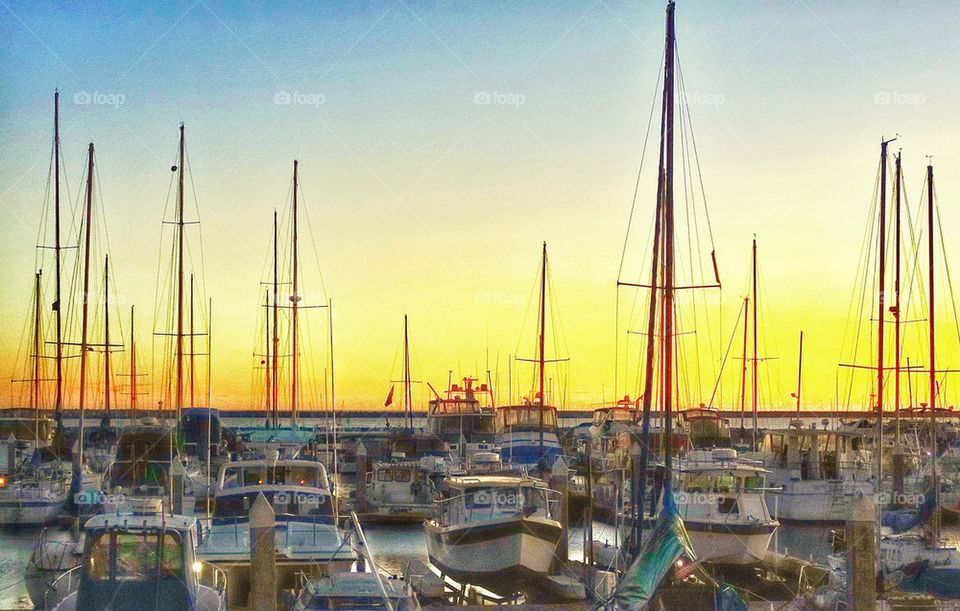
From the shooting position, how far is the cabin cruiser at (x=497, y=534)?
27062 millimetres

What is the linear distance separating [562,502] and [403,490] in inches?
590

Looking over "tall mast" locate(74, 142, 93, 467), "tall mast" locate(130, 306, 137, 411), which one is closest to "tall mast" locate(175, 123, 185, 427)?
"tall mast" locate(74, 142, 93, 467)

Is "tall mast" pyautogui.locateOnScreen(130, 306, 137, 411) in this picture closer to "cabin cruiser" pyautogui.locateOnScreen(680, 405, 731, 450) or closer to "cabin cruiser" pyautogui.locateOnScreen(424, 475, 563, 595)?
"cabin cruiser" pyautogui.locateOnScreen(680, 405, 731, 450)

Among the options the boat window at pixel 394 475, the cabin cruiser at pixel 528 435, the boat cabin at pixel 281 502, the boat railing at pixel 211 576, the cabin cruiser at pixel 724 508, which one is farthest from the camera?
the cabin cruiser at pixel 528 435

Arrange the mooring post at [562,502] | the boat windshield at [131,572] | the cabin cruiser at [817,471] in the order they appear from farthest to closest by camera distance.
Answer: the cabin cruiser at [817,471] → the mooring post at [562,502] → the boat windshield at [131,572]

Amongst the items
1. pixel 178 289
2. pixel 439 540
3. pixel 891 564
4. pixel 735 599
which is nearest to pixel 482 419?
pixel 178 289

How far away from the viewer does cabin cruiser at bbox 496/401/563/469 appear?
161 ft

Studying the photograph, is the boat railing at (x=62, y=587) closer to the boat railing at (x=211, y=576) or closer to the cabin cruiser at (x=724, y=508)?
the boat railing at (x=211, y=576)

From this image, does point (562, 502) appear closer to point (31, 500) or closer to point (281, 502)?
point (281, 502)

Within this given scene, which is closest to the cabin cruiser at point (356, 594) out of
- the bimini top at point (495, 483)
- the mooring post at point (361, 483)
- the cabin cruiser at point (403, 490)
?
the bimini top at point (495, 483)

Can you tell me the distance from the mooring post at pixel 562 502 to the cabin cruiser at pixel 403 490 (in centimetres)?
1179

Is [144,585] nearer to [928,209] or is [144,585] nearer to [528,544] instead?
[528,544]

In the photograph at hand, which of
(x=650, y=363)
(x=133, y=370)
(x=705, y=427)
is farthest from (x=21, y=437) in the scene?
(x=650, y=363)

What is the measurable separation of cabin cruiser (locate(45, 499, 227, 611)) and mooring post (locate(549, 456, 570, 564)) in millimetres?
11977
